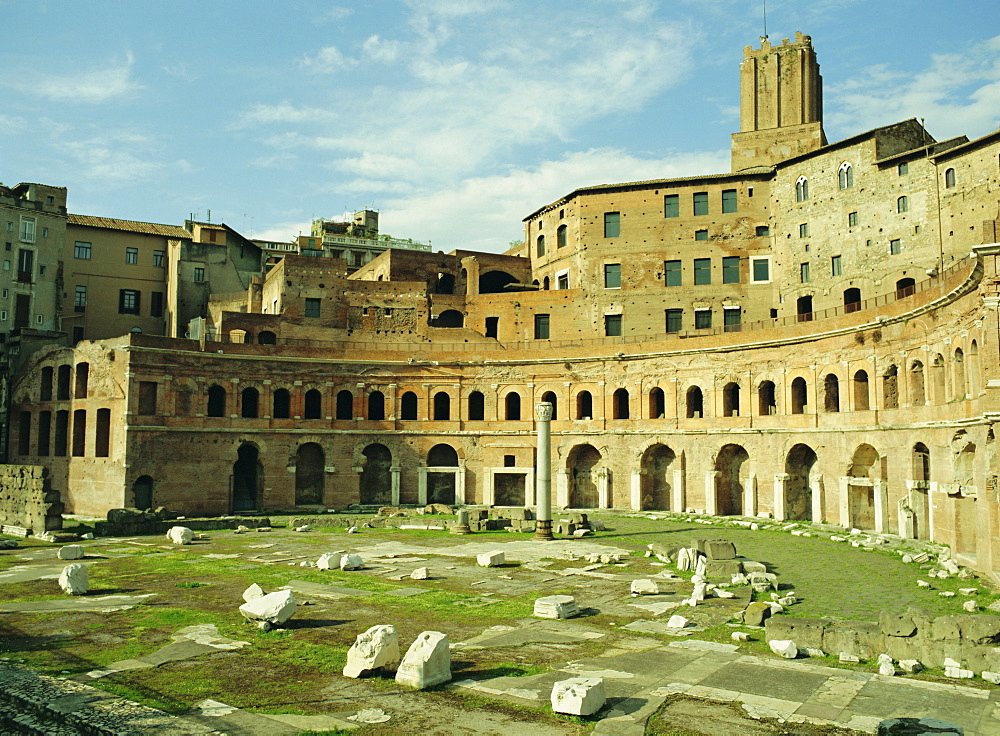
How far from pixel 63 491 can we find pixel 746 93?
42660mm

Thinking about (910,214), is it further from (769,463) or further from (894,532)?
(894,532)

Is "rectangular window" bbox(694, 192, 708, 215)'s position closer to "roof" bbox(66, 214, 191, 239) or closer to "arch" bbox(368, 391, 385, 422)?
"arch" bbox(368, 391, 385, 422)

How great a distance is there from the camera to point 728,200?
148ft

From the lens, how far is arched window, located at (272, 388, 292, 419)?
4181 cm

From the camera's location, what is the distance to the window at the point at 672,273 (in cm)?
4553

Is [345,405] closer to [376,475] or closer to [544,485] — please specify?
[376,475]

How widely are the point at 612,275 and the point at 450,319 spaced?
9983mm

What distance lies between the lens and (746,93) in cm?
4806

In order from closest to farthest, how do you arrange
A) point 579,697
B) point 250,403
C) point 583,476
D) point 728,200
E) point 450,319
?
point 579,697, point 250,403, point 583,476, point 728,200, point 450,319

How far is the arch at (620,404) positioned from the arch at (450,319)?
37.4ft

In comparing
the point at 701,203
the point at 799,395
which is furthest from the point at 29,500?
the point at 701,203

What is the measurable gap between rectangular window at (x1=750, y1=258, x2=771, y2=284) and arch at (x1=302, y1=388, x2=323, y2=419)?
24.1 m

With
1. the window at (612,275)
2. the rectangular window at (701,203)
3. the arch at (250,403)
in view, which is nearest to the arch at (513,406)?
the window at (612,275)

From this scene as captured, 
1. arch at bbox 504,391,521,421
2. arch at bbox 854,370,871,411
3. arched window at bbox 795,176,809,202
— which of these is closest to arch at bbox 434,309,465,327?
arch at bbox 504,391,521,421
